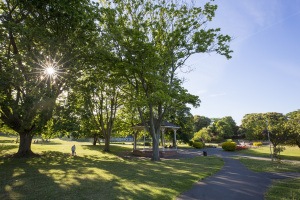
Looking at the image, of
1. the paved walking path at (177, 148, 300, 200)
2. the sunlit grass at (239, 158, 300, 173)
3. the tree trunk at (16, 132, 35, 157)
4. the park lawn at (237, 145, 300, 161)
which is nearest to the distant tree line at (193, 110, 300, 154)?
the park lawn at (237, 145, 300, 161)

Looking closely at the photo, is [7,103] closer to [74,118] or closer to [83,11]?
[74,118]

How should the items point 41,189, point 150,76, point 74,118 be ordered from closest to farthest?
point 41,189 < point 74,118 < point 150,76

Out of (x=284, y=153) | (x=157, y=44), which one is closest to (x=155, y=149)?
(x=157, y=44)

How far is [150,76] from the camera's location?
22250mm

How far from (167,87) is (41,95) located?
37.4 feet

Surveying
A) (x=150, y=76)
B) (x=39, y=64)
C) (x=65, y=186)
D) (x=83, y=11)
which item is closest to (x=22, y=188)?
(x=65, y=186)

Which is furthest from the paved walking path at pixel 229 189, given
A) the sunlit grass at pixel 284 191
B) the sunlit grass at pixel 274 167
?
the sunlit grass at pixel 274 167

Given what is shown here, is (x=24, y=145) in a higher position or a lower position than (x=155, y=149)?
higher

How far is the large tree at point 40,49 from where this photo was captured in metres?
15.5

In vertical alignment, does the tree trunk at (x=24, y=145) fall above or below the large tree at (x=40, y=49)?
below

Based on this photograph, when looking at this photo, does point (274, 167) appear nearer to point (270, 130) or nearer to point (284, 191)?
point (270, 130)

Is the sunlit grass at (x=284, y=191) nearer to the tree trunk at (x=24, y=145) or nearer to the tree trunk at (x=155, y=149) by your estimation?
the tree trunk at (x=155, y=149)

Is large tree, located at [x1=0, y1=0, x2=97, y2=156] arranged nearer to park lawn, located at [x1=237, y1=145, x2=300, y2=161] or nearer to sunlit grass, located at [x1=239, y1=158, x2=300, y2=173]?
sunlit grass, located at [x1=239, y1=158, x2=300, y2=173]

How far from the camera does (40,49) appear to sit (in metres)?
19.0
